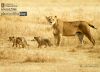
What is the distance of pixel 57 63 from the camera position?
2006 mm

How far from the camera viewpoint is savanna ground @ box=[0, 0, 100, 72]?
1976 mm

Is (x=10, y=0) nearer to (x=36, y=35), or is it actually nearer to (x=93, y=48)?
(x=36, y=35)

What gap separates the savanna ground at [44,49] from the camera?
6.48ft

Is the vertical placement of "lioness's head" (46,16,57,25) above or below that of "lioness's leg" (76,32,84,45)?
above

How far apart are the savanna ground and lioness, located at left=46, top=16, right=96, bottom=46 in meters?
0.04

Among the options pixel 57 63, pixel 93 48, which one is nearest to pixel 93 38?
pixel 93 48

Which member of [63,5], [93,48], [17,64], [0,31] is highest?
[63,5]

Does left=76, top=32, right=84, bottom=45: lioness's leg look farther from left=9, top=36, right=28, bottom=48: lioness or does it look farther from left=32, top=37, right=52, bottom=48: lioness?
left=9, top=36, right=28, bottom=48: lioness

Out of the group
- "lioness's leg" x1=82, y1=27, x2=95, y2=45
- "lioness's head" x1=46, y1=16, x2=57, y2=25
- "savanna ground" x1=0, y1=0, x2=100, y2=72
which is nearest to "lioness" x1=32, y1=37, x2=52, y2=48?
"savanna ground" x1=0, y1=0, x2=100, y2=72

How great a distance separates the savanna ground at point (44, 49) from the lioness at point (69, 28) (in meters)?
0.04

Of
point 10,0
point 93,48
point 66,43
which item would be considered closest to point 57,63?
point 66,43

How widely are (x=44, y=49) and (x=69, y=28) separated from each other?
290mm

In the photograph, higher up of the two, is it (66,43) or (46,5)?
(46,5)

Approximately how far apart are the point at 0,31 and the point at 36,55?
365 millimetres
